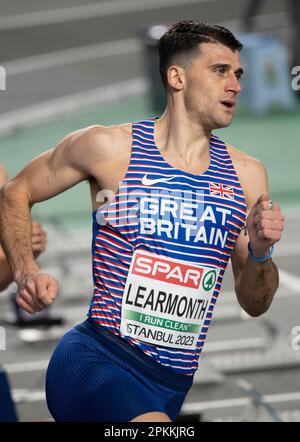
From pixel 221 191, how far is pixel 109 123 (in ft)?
46.5

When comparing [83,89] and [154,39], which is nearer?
[154,39]

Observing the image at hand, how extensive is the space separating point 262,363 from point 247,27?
13353 mm

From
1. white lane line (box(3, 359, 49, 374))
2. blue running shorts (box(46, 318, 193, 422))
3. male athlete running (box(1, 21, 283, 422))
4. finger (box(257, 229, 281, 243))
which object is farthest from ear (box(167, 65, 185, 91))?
white lane line (box(3, 359, 49, 374))

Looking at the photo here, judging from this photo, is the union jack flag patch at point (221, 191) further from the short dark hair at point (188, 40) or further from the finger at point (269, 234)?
the short dark hair at point (188, 40)

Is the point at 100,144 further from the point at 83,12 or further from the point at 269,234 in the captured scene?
the point at 83,12

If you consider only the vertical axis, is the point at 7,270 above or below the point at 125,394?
above

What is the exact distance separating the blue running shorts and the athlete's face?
1.06 meters

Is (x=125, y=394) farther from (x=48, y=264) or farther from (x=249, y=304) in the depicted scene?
(x=48, y=264)

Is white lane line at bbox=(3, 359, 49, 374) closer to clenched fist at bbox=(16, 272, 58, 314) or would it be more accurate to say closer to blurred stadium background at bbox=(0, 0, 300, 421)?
blurred stadium background at bbox=(0, 0, 300, 421)

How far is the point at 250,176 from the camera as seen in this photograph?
5.42 meters

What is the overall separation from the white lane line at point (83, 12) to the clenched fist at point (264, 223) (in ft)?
75.8

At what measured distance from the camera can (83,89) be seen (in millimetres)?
22672

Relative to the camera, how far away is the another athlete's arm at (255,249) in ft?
16.0
